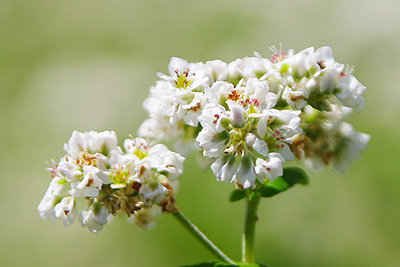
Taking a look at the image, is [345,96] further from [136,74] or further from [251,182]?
[136,74]

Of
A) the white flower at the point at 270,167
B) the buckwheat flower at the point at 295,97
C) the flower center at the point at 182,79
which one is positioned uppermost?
the flower center at the point at 182,79

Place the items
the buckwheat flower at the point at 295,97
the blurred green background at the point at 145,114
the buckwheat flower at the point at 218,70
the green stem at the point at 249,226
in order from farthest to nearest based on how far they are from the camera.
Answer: the blurred green background at the point at 145,114
the green stem at the point at 249,226
the buckwheat flower at the point at 218,70
the buckwheat flower at the point at 295,97

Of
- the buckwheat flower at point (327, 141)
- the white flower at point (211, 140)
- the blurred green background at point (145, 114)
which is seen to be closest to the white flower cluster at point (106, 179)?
the white flower at point (211, 140)

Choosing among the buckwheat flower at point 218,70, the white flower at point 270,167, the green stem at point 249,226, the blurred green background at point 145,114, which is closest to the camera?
the white flower at point 270,167

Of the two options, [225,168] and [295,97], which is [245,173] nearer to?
[225,168]

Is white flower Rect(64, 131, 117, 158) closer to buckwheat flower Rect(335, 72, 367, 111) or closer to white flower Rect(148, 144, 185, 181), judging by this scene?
white flower Rect(148, 144, 185, 181)

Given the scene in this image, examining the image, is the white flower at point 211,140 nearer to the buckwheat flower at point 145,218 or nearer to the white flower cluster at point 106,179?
the white flower cluster at point 106,179

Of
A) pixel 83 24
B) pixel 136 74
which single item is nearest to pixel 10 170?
pixel 136 74
